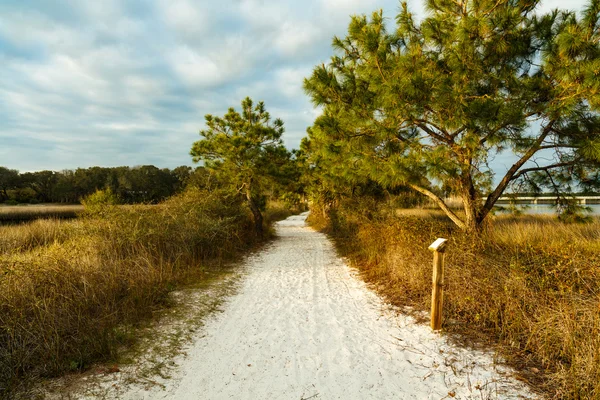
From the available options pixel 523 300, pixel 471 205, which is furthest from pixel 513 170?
pixel 523 300

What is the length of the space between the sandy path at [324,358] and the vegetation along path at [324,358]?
1 cm

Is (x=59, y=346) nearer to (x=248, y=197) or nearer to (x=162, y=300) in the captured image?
(x=162, y=300)

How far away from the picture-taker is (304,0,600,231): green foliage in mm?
5074

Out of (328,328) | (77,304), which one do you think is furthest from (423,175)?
(77,304)

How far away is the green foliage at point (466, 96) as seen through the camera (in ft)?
16.6

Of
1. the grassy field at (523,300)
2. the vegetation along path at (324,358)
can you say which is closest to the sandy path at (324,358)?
the vegetation along path at (324,358)

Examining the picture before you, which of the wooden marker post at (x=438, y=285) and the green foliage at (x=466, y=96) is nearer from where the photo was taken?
the wooden marker post at (x=438, y=285)

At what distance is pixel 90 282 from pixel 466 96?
6864 millimetres

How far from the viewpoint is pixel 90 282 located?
15.0ft

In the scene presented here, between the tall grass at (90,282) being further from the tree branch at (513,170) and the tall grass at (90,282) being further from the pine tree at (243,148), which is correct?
the tree branch at (513,170)

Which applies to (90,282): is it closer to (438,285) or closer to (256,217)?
(438,285)

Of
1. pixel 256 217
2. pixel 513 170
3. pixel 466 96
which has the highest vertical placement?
pixel 466 96

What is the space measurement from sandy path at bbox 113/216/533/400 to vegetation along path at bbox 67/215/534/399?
0.03 feet

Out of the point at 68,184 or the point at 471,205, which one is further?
the point at 68,184
